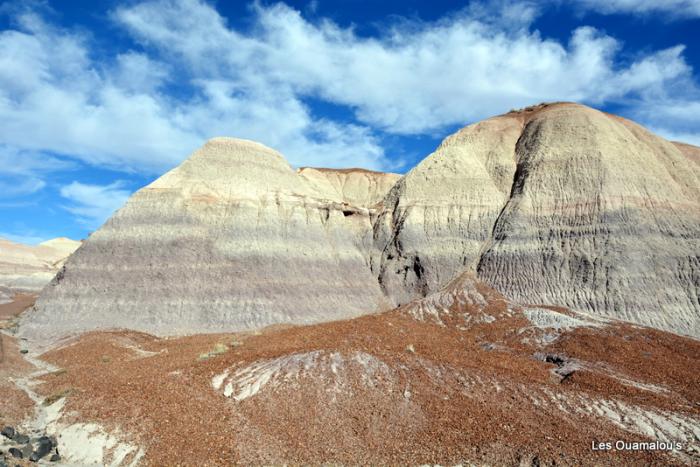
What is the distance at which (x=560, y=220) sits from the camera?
38094 millimetres

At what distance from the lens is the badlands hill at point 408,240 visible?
110ft

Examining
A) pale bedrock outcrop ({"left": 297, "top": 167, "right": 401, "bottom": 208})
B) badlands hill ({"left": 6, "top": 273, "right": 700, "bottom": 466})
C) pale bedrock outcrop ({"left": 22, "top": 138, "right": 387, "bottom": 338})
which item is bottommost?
badlands hill ({"left": 6, "top": 273, "right": 700, "bottom": 466})

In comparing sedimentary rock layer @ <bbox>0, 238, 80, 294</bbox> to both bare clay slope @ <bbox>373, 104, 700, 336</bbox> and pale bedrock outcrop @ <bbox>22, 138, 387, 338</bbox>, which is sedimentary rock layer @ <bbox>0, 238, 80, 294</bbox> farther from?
bare clay slope @ <bbox>373, 104, 700, 336</bbox>

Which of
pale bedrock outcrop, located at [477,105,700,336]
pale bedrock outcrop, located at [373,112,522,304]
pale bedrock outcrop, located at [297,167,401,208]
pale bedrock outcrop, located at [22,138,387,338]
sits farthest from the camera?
pale bedrock outcrop, located at [297,167,401,208]

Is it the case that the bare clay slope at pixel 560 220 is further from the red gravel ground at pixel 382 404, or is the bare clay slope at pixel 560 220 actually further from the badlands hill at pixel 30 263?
the badlands hill at pixel 30 263

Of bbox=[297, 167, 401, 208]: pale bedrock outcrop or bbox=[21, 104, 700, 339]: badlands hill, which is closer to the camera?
bbox=[21, 104, 700, 339]: badlands hill

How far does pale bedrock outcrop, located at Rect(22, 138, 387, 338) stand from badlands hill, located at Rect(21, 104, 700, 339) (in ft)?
0.36

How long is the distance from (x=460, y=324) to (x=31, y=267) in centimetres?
9130

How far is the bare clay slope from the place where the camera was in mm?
33656

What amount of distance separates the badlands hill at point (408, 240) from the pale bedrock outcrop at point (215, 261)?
0.11m

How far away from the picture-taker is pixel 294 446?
13586mm

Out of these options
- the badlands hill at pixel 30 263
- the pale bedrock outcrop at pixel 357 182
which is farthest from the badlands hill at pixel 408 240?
the badlands hill at pixel 30 263

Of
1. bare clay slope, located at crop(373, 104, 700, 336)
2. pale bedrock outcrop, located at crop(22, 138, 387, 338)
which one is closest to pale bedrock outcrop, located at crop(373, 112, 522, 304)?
bare clay slope, located at crop(373, 104, 700, 336)

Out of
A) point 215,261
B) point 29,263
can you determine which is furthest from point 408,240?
point 29,263
